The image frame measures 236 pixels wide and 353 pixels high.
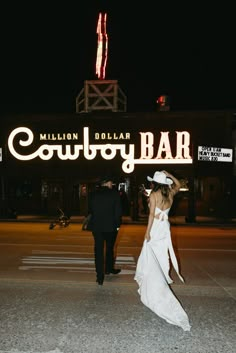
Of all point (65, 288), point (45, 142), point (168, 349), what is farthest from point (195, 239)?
point (45, 142)

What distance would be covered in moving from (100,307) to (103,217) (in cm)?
194

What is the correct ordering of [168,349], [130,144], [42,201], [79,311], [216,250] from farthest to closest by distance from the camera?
[42,201], [130,144], [216,250], [79,311], [168,349]

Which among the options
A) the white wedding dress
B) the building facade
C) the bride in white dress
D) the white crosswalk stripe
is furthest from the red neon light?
the white wedding dress

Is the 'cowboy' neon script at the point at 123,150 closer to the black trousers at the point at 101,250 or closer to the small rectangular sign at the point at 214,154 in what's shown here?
the small rectangular sign at the point at 214,154

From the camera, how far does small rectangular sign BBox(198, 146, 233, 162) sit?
23.1m

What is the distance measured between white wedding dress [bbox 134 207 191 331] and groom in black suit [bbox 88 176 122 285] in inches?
71.8

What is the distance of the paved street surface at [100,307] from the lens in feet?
16.2

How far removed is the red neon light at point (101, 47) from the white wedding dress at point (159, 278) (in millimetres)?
23255

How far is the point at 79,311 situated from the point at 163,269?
52.1 inches

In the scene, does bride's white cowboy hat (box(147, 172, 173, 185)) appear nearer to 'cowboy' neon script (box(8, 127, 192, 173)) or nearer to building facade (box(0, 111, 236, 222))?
building facade (box(0, 111, 236, 222))

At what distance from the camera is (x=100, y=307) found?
6367 mm

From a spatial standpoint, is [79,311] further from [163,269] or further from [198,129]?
[198,129]

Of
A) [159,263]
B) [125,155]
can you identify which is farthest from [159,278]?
[125,155]

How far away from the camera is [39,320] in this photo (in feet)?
18.8
